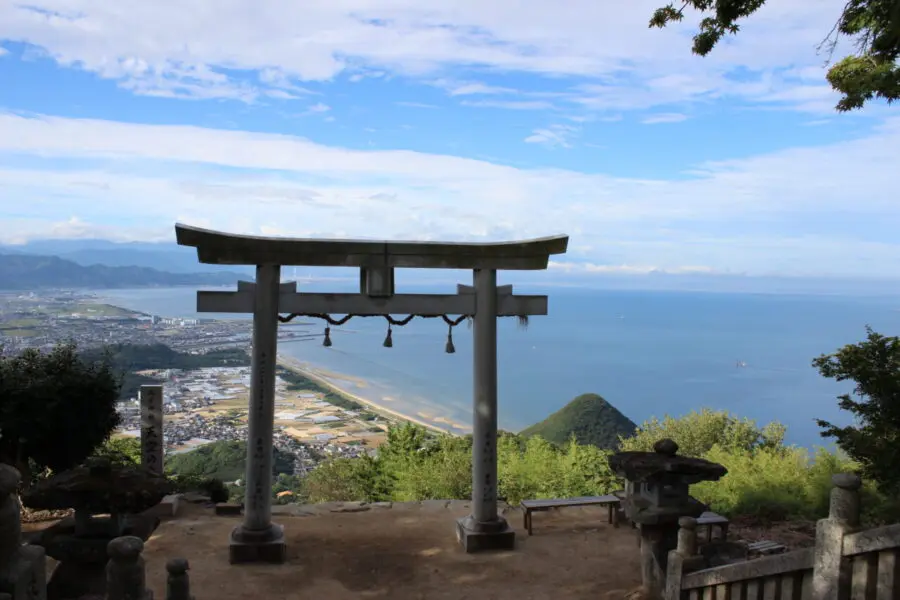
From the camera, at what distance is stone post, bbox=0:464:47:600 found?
3238mm

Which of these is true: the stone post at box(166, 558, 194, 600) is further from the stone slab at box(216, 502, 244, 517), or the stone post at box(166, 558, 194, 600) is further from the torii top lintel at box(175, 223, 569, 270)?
the stone slab at box(216, 502, 244, 517)

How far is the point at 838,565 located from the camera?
3.56 m

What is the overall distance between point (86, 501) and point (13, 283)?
10021 centimetres

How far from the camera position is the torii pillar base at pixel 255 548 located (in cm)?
748

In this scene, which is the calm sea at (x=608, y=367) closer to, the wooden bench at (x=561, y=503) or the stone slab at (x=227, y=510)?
the wooden bench at (x=561, y=503)

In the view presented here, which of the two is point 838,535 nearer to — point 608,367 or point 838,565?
point 838,565

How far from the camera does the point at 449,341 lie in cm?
852

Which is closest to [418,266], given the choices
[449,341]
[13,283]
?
[449,341]

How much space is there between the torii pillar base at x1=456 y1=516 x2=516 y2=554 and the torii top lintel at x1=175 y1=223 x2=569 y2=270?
324cm

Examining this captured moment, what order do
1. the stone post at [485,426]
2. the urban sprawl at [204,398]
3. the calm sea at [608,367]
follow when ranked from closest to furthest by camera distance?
the stone post at [485,426] → the urban sprawl at [204,398] → the calm sea at [608,367]

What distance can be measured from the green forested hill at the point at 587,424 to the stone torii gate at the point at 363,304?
2056 cm

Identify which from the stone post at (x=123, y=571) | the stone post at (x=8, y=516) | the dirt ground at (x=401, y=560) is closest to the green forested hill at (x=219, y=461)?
the dirt ground at (x=401, y=560)

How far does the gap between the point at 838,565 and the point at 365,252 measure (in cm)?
576

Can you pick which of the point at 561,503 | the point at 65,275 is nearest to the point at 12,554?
the point at 561,503
